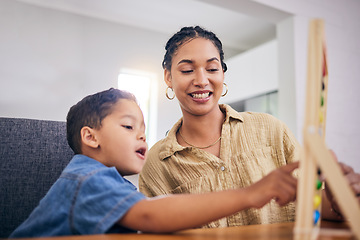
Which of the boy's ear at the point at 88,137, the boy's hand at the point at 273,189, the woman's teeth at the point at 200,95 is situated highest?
the woman's teeth at the point at 200,95

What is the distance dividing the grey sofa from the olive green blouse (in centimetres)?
34

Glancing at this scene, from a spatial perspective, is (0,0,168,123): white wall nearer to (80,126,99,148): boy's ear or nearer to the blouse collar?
the blouse collar

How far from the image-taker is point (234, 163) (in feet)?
3.86

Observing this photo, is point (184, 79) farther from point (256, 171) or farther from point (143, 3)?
point (143, 3)

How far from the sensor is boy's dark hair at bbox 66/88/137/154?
89cm

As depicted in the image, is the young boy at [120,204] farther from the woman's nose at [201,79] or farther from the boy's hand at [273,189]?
the woman's nose at [201,79]

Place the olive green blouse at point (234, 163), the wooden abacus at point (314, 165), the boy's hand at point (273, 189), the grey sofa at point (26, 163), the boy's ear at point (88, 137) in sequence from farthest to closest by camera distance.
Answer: the olive green blouse at point (234, 163)
the grey sofa at point (26, 163)
the boy's ear at point (88, 137)
the boy's hand at point (273, 189)
the wooden abacus at point (314, 165)

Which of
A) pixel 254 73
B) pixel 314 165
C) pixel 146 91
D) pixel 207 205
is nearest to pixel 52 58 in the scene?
pixel 146 91

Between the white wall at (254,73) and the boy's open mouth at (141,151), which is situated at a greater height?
the white wall at (254,73)

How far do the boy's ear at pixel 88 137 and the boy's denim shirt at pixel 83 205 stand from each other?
16 centimetres

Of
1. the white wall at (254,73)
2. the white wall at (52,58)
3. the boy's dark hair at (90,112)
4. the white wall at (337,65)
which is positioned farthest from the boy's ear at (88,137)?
the white wall at (254,73)

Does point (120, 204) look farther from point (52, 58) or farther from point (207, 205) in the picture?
point (52, 58)

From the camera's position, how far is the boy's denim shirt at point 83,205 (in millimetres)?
611

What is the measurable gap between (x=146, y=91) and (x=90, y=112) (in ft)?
13.4
